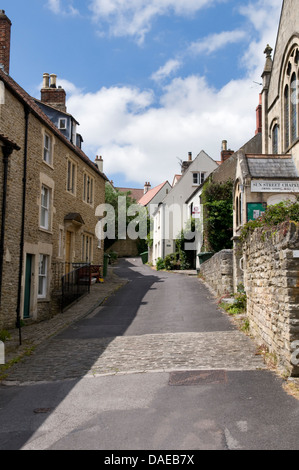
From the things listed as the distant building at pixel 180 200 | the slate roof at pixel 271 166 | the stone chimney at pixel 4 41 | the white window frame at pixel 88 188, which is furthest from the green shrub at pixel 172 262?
the stone chimney at pixel 4 41

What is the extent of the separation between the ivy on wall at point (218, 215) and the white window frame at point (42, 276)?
506 inches

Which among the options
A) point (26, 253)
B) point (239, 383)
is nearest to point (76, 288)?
point (26, 253)

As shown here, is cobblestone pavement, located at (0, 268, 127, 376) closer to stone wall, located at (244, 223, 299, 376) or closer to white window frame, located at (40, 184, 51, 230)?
white window frame, located at (40, 184, 51, 230)

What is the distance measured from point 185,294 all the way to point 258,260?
364 inches

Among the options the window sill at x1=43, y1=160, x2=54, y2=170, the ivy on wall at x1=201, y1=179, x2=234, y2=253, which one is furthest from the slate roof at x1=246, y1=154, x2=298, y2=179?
the ivy on wall at x1=201, y1=179, x2=234, y2=253

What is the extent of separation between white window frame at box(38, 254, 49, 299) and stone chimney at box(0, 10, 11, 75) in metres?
7.02

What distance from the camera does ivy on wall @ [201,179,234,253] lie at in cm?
2745

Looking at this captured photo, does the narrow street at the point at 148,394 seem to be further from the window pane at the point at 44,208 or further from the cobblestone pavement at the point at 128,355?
the window pane at the point at 44,208

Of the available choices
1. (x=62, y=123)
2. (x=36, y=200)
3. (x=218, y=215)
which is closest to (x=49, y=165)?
(x=36, y=200)

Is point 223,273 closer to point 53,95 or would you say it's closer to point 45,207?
point 45,207

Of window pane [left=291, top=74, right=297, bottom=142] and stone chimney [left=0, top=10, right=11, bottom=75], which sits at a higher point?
stone chimney [left=0, top=10, right=11, bottom=75]

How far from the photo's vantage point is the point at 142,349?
9.67 m
